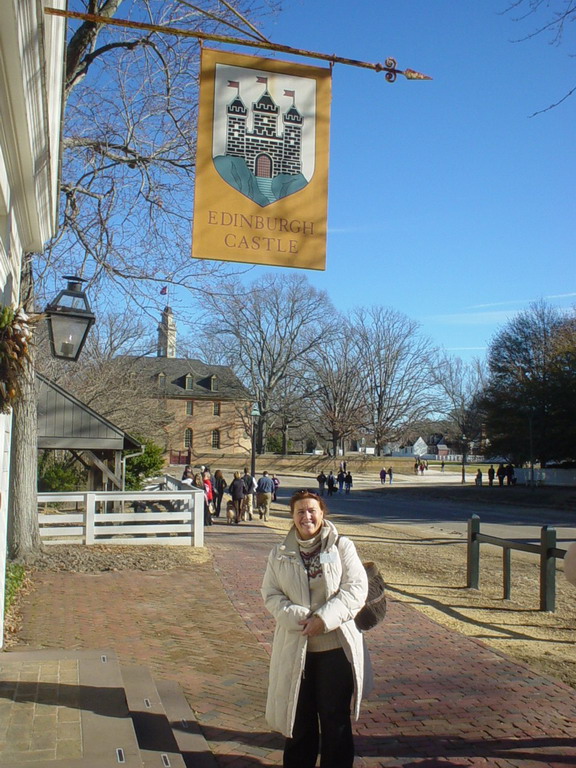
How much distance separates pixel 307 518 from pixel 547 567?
6355 mm

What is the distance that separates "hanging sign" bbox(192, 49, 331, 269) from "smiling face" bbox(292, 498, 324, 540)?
225 cm

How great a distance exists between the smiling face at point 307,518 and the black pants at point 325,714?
65 cm

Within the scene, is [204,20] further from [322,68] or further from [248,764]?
[248,764]

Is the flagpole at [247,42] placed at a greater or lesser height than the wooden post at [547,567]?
greater

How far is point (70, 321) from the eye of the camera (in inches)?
354

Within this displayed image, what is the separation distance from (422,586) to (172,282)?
6763mm

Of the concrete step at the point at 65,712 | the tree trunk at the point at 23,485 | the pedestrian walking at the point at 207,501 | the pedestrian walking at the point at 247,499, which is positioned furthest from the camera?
the pedestrian walking at the point at 247,499

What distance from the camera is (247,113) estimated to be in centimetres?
600

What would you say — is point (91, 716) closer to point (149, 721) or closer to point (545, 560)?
point (149, 721)

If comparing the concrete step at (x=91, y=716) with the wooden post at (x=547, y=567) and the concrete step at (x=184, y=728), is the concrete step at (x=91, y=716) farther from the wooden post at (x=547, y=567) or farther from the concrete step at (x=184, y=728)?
the wooden post at (x=547, y=567)

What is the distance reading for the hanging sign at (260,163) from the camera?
5930 mm

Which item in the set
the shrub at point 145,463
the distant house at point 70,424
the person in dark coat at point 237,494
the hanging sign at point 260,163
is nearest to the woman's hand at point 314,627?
the hanging sign at point 260,163

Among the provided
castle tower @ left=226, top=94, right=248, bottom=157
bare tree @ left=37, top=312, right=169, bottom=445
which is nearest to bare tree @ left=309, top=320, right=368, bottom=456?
bare tree @ left=37, top=312, right=169, bottom=445

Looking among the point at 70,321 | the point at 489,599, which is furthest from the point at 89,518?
the point at 489,599
